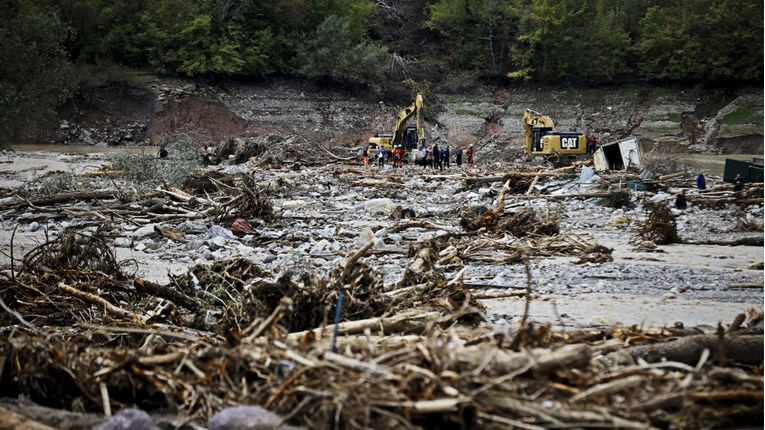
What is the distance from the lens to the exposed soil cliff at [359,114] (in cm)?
4531

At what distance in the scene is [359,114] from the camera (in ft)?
164

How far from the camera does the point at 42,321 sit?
6801 millimetres

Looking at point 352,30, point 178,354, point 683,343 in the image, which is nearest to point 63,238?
point 178,354

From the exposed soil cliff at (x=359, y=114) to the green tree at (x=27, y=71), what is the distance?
31.1m

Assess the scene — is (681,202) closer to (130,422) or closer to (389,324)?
(389,324)

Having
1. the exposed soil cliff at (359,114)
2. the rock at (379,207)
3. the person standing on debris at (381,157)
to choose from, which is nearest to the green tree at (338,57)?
the exposed soil cliff at (359,114)

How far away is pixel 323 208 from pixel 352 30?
41.7 meters

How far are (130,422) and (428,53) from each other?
56.4 m

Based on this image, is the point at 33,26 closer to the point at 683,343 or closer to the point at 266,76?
the point at 683,343

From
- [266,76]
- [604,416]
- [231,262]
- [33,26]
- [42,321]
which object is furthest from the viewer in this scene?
[266,76]

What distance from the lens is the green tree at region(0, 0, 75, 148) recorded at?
1313 cm

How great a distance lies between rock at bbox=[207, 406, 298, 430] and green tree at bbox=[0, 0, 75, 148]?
11.2m

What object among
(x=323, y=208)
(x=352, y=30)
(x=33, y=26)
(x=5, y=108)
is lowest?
(x=323, y=208)

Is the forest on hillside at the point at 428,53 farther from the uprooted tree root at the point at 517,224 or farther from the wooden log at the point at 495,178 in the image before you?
the uprooted tree root at the point at 517,224
